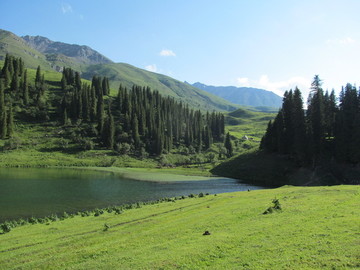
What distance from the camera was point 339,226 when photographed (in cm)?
2047

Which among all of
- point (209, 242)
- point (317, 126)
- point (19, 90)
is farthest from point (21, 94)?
point (209, 242)

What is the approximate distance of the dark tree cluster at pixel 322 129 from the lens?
87.9 meters

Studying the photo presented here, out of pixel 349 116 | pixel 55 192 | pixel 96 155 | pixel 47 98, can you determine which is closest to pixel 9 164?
pixel 96 155

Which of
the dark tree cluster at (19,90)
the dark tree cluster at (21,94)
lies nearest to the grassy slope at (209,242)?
the dark tree cluster at (19,90)

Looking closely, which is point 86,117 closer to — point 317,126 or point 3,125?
point 3,125

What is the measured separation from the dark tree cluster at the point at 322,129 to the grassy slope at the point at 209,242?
215 ft

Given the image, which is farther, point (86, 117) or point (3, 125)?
point (86, 117)

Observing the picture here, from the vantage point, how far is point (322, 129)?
9500 cm

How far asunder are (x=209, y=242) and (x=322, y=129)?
8975 centimetres

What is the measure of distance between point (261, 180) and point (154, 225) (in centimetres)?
8476

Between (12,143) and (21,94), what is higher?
(21,94)

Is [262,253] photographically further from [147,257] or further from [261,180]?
[261,180]

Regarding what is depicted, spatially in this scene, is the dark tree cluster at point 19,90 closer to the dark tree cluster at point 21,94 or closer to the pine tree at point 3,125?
the dark tree cluster at point 21,94

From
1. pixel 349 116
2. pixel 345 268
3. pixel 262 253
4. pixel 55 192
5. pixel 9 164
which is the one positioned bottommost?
pixel 9 164
